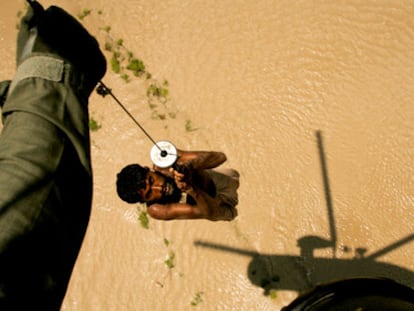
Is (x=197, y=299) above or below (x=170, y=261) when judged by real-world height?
below

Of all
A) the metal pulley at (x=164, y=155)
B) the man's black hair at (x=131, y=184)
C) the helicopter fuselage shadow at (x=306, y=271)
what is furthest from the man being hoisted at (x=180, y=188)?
the helicopter fuselage shadow at (x=306, y=271)

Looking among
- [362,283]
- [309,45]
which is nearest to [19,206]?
[362,283]

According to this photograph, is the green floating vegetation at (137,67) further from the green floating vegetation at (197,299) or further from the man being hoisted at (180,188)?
the green floating vegetation at (197,299)

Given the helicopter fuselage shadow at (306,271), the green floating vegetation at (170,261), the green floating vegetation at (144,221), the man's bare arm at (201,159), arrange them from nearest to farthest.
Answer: the man's bare arm at (201,159), the helicopter fuselage shadow at (306,271), the green floating vegetation at (170,261), the green floating vegetation at (144,221)

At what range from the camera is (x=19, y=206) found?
93 cm

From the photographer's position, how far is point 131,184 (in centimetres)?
292

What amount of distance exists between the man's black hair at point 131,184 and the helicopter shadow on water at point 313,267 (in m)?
2.25

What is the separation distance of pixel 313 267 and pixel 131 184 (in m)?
2.78

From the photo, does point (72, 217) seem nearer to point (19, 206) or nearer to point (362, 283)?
point (19, 206)

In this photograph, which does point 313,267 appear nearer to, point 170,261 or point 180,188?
point 170,261

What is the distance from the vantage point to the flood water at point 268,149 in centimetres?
456

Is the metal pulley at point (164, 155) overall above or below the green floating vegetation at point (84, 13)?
above

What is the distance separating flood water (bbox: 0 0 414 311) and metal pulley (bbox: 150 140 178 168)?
2.53 m

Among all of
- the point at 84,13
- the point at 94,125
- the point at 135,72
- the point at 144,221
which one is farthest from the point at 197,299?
the point at 84,13
